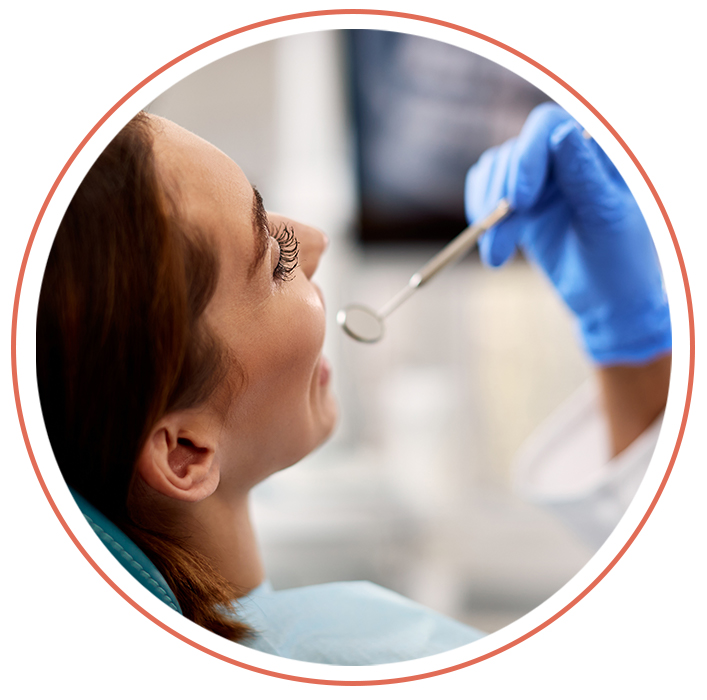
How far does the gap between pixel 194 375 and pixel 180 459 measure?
92mm

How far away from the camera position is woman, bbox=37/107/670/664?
0.50m

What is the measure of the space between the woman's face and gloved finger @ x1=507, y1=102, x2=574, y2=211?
1.23ft

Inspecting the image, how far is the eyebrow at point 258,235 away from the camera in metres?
0.55

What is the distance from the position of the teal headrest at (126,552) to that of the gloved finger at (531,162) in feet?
2.25

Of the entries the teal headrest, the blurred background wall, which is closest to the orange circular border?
the teal headrest

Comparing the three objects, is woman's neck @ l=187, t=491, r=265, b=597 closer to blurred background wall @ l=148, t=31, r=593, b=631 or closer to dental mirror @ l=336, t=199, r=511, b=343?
dental mirror @ l=336, t=199, r=511, b=343

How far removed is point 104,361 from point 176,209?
5.7 inches

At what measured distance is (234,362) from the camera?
561 mm

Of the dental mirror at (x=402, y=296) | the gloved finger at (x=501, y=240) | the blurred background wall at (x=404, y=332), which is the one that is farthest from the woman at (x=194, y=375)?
the blurred background wall at (x=404, y=332)

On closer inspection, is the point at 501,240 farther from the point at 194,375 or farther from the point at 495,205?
the point at 194,375

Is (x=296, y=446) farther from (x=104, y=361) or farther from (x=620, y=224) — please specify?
(x=620, y=224)

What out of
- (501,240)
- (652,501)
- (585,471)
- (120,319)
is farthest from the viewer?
(585,471)

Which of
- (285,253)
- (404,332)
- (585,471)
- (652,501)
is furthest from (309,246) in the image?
(404,332)

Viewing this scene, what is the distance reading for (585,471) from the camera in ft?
3.68
